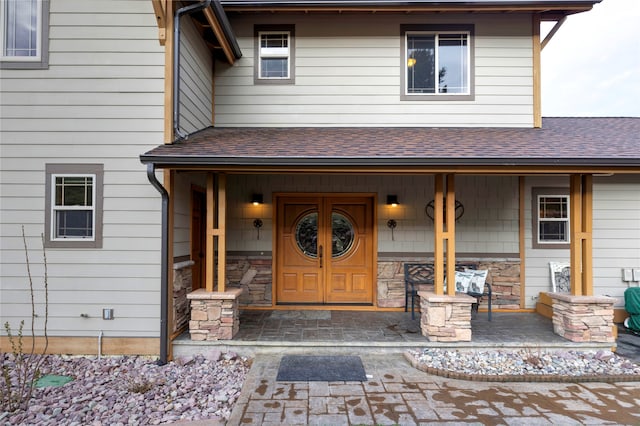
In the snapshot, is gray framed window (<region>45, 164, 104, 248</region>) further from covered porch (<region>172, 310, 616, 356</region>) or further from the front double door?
the front double door

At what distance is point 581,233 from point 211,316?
5.00 m

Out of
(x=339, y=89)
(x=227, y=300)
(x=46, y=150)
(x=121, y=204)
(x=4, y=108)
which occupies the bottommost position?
(x=227, y=300)

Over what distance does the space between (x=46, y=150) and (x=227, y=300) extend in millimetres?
2994

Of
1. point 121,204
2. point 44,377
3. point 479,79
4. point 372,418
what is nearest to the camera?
point 372,418

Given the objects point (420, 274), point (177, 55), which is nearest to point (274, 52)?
point (177, 55)

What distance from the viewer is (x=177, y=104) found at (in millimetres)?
4438

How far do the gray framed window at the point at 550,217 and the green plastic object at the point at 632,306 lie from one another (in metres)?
1.10

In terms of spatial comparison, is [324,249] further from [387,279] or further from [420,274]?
[420,274]

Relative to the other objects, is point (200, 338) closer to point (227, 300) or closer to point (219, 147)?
point (227, 300)

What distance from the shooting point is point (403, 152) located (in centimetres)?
426

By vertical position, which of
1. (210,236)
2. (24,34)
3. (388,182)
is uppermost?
(24,34)

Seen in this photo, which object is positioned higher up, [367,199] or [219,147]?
[219,147]

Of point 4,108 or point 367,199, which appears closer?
point 4,108

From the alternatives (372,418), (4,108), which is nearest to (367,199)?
(372,418)
